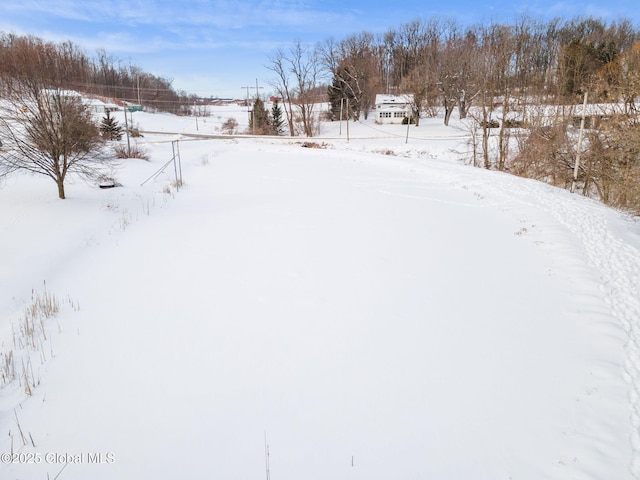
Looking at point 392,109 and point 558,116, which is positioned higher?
point 392,109

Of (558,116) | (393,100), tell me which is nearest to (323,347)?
(558,116)

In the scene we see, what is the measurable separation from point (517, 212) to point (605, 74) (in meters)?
14.0

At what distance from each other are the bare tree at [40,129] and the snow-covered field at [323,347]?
183cm

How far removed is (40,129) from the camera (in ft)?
37.3

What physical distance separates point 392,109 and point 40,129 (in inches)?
1718

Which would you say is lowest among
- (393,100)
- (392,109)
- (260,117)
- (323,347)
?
(323,347)

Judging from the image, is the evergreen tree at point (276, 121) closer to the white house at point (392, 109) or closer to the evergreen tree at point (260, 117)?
the evergreen tree at point (260, 117)

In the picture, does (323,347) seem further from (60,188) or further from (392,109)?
(392,109)

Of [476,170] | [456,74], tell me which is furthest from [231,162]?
[456,74]

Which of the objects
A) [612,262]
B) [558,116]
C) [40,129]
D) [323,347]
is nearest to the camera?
[323,347]

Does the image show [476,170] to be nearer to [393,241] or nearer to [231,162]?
[393,241]

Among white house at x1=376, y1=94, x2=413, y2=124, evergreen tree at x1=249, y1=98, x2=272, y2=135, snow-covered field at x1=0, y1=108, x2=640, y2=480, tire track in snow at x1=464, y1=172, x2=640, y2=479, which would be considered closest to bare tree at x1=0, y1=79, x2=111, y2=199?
snow-covered field at x1=0, y1=108, x2=640, y2=480

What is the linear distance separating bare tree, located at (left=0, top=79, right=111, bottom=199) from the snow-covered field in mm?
1834

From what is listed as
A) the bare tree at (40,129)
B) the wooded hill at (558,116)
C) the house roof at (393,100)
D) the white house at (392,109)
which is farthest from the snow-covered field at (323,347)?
the house roof at (393,100)
